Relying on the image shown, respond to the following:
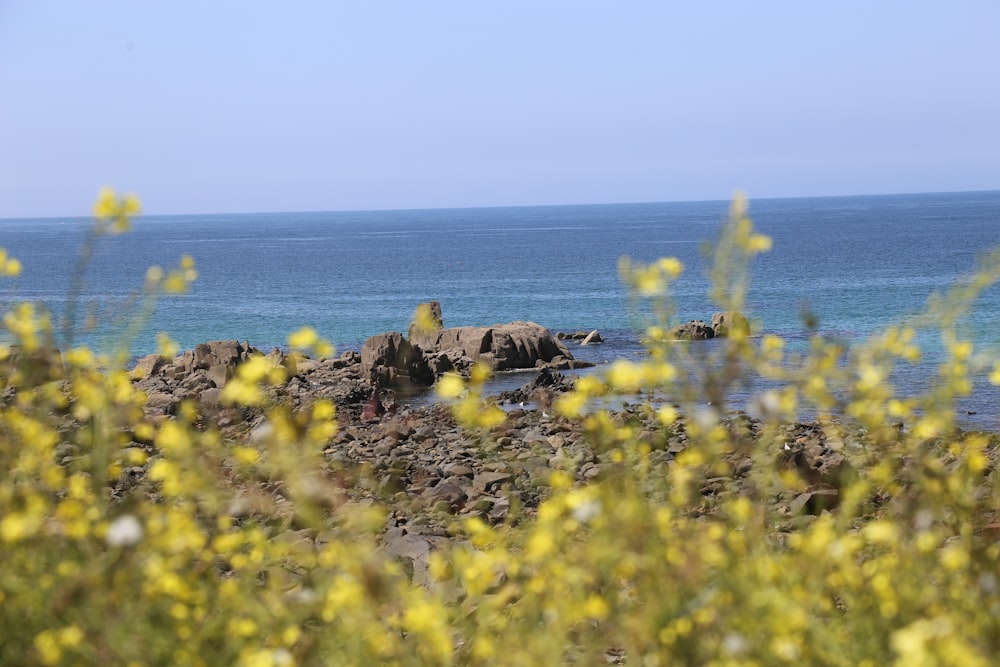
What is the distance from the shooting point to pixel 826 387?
12.3 ft

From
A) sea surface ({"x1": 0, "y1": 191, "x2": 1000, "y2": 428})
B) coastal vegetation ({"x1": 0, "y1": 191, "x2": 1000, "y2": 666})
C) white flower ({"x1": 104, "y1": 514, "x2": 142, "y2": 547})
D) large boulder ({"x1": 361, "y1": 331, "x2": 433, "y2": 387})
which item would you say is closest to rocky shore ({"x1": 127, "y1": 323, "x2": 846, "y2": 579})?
large boulder ({"x1": 361, "y1": 331, "x2": 433, "y2": 387})

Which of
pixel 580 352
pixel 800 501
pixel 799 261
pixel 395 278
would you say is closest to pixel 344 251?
pixel 395 278

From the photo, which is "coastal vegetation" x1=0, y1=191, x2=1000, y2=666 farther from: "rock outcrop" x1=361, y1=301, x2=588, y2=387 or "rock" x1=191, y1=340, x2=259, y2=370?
"rock" x1=191, y1=340, x2=259, y2=370

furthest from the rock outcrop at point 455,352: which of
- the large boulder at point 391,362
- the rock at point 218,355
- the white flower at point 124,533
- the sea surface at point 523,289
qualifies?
the white flower at point 124,533

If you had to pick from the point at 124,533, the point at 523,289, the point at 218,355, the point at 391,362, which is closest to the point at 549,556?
the point at 124,533

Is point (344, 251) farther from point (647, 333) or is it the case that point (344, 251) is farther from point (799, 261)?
point (647, 333)

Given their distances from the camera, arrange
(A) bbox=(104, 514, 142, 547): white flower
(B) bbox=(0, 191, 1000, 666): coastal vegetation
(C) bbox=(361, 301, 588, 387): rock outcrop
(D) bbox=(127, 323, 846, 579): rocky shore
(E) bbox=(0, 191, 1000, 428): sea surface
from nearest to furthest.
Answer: (A) bbox=(104, 514, 142, 547): white flower
(B) bbox=(0, 191, 1000, 666): coastal vegetation
(D) bbox=(127, 323, 846, 579): rocky shore
(C) bbox=(361, 301, 588, 387): rock outcrop
(E) bbox=(0, 191, 1000, 428): sea surface

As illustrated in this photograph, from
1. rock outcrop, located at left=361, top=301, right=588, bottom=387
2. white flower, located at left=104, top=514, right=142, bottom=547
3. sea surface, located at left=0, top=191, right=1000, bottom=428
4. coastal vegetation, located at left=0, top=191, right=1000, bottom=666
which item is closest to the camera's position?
white flower, located at left=104, top=514, right=142, bottom=547

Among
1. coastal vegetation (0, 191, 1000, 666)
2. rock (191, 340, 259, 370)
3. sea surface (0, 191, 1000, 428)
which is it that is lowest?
sea surface (0, 191, 1000, 428)

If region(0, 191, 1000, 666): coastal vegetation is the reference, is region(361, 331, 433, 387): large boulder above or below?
below

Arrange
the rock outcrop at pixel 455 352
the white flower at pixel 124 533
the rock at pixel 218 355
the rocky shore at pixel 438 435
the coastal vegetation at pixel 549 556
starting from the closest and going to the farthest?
the white flower at pixel 124 533
the coastal vegetation at pixel 549 556
the rocky shore at pixel 438 435
the rock at pixel 218 355
the rock outcrop at pixel 455 352

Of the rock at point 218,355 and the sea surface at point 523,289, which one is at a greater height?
the rock at point 218,355

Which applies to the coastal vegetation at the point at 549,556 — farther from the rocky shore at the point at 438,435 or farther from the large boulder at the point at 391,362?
the large boulder at the point at 391,362

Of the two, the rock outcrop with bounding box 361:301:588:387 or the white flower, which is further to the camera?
the rock outcrop with bounding box 361:301:588:387
